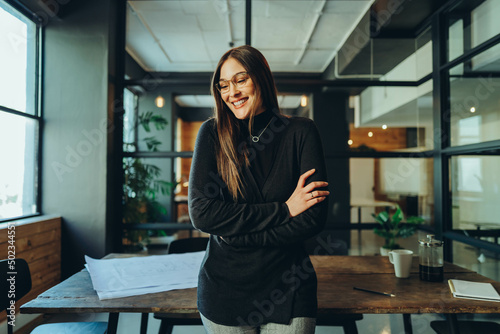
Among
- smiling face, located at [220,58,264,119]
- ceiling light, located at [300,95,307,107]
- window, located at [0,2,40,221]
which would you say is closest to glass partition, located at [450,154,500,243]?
ceiling light, located at [300,95,307,107]

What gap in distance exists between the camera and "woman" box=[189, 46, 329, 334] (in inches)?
34.2

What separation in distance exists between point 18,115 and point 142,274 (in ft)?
6.38

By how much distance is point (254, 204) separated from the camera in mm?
941

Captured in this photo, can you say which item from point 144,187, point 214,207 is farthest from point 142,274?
point 144,187

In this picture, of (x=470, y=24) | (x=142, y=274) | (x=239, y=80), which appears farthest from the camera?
(x=470, y=24)

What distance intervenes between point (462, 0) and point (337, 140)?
51.0 inches

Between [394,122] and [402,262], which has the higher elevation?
[394,122]

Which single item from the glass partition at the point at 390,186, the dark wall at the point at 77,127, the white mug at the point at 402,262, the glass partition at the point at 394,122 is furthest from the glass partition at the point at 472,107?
the dark wall at the point at 77,127

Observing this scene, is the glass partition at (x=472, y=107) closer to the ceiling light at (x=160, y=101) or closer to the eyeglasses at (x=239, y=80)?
the eyeglasses at (x=239, y=80)

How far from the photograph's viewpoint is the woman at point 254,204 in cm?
87

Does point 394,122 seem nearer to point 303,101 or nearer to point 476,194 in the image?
point 476,194

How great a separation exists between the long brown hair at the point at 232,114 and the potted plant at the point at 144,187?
2.24m

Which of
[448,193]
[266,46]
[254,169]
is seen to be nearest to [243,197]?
[254,169]

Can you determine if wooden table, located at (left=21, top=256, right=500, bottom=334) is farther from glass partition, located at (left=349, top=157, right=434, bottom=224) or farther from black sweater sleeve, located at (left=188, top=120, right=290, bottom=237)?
glass partition, located at (left=349, top=157, right=434, bottom=224)
